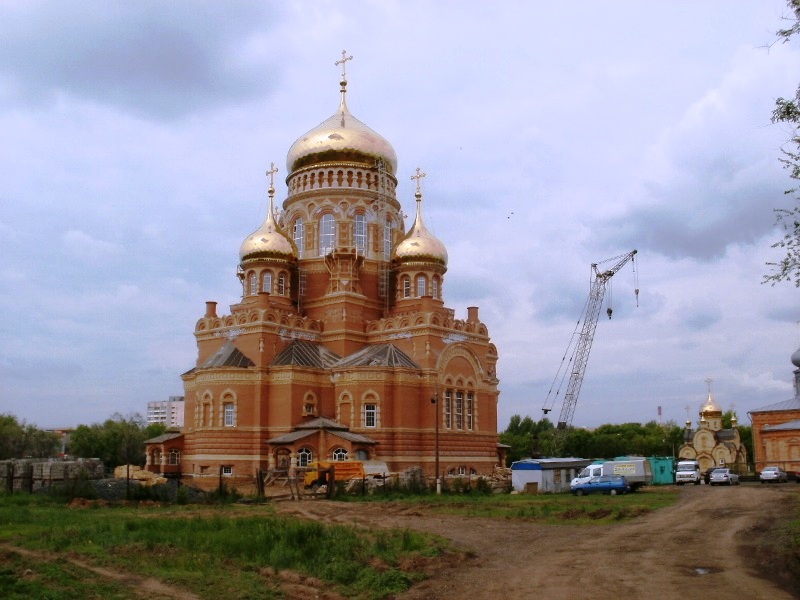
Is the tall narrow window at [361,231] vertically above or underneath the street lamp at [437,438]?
above

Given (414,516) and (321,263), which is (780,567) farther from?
(321,263)

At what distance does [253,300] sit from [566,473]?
19.4 m

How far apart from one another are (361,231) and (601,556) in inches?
1381

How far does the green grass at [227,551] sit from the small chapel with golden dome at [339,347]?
747 inches

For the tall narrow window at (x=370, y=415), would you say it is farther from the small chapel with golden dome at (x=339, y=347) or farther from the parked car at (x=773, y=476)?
the parked car at (x=773, y=476)

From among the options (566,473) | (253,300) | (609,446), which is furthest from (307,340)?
(609,446)

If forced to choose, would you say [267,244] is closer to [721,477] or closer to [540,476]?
[540,476]

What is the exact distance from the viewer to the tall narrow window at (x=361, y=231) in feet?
157

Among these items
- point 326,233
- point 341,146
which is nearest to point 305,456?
point 326,233

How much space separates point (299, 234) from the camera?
49.0 metres

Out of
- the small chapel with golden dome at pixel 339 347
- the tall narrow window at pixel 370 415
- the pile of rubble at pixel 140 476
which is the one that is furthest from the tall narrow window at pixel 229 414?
the tall narrow window at pixel 370 415

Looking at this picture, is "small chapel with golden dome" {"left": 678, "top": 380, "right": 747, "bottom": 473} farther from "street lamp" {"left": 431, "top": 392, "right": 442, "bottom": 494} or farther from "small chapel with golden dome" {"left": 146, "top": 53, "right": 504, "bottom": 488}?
"street lamp" {"left": 431, "top": 392, "right": 442, "bottom": 494}

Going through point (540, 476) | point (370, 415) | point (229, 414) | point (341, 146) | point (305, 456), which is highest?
point (341, 146)

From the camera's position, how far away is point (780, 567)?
13.1m
